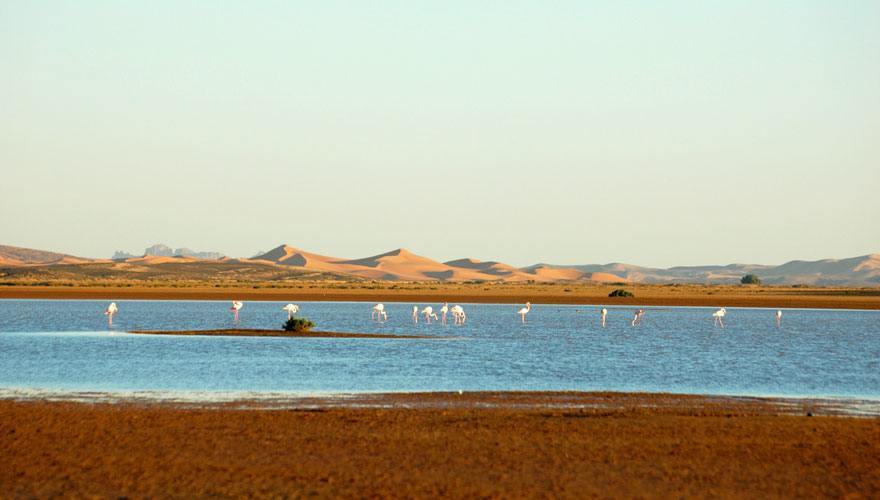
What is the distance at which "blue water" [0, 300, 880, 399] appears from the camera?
26766 mm

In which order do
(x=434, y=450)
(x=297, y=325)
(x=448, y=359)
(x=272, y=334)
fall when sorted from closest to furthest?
(x=434, y=450), (x=448, y=359), (x=272, y=334), (x=297, y=325)

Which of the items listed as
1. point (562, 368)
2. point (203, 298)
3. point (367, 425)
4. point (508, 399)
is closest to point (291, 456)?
point (367, 425)

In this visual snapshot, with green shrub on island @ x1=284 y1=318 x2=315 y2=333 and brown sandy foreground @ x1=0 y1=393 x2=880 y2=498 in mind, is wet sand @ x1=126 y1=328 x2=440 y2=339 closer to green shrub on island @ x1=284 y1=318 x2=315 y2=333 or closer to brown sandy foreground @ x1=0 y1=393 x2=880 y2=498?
green shrub on island @ x1=284 y1=318 x2=315 y2=333

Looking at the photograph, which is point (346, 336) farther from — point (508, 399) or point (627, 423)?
point (627, 423)

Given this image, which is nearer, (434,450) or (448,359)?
(434,450)

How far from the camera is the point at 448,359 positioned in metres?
34.5

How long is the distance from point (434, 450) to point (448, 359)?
57.4ft

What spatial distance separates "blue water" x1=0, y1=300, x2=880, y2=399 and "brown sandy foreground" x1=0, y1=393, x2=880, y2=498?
393 cm

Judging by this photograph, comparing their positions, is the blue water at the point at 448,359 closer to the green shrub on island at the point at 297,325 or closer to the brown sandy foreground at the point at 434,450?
the green shrub on island at the point at 297,325

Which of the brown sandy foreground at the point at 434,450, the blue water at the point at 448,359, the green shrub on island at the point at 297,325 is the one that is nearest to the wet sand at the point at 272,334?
the green shrub on island at the point at 297,325

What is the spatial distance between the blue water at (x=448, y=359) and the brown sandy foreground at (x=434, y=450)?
3934 mm

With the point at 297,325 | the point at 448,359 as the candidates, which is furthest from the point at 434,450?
the point at 297,325

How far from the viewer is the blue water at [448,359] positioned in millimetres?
26766

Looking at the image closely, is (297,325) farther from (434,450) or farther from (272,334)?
(434,450)
